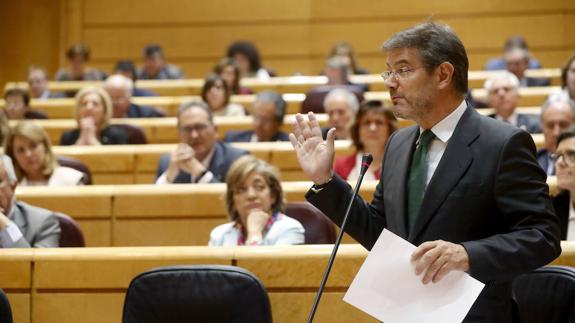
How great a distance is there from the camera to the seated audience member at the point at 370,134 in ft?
12.6

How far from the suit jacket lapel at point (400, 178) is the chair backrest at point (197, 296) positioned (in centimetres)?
48

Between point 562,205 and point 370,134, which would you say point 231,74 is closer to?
point 370,134

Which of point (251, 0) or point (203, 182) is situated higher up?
point (251, 0)

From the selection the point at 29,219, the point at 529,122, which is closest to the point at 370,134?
the point at 529,122

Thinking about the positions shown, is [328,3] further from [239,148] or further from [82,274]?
[82,274]

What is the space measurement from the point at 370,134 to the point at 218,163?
0.69 meters

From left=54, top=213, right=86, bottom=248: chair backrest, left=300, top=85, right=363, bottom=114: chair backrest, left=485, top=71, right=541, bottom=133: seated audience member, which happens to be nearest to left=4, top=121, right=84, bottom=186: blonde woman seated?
left=54, top=213, right=86, bottom=248: chair backrest

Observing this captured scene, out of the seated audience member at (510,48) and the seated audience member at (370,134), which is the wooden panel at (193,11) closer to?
the seated audience member at (510,48)

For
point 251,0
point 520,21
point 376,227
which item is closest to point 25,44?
point 251,0

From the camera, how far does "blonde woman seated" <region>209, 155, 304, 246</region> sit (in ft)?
9.41

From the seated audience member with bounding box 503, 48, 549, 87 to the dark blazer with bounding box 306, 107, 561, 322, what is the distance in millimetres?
5115

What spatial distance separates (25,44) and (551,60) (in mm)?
5120

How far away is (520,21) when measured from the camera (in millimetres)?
8070

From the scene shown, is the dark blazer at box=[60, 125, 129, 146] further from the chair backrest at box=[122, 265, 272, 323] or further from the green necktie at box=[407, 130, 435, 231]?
the green necktie at box=[407, 130, 435, 231]
